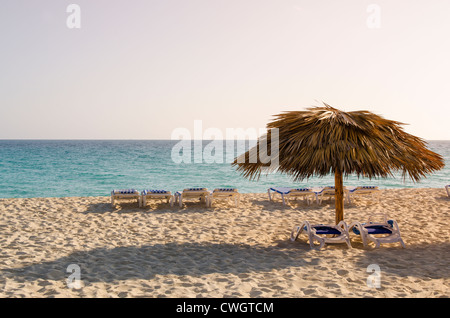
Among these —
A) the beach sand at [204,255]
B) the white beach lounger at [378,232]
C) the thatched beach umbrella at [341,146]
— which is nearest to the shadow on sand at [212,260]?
the beach sand at [204,255]

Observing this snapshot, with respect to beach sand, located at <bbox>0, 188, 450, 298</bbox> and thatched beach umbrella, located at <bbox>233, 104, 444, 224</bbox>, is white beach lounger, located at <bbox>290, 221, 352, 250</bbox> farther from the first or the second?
thatched beach umbrella, located at <bbox>233, 104, 444, 224</bbox>

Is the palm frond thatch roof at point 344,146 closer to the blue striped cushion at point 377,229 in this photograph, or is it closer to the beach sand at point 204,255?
the blue striped cushion at point 377,229

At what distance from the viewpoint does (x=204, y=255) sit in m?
5.85

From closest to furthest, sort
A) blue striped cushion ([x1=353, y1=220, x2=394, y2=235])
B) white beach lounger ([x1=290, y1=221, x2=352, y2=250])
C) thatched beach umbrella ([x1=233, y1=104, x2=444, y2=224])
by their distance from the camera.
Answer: thatched beach umbrella ([x1=233, y1=104, x2=444, y2=224]) → white beach lounger ([x1=290, y1=221, x2=352, y2=250]) → blue striped cushion ([x1=353, y1=220, x2=394, y2=235])

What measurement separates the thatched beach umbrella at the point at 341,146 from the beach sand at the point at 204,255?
1341mm

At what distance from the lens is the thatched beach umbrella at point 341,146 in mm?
5852

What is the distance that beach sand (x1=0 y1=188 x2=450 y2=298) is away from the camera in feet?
14.5

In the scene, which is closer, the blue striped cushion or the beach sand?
the beach sand

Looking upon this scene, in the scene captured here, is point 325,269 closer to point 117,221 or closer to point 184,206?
point 117,221

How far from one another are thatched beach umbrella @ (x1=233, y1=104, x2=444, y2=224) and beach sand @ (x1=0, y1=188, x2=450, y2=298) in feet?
4.40

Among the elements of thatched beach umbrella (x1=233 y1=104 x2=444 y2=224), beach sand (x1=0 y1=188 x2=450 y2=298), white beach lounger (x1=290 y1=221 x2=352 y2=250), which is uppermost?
thatched beach umbrella (x1=233 y1=104 x2=444 y2=224)

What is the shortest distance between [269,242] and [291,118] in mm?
2261

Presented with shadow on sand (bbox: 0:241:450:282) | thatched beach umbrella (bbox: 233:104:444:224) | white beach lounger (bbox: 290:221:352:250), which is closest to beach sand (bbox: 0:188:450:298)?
shadow on sand (bbox: 0:241:450:282)

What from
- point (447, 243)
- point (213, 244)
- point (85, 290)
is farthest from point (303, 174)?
point (85, 290)
